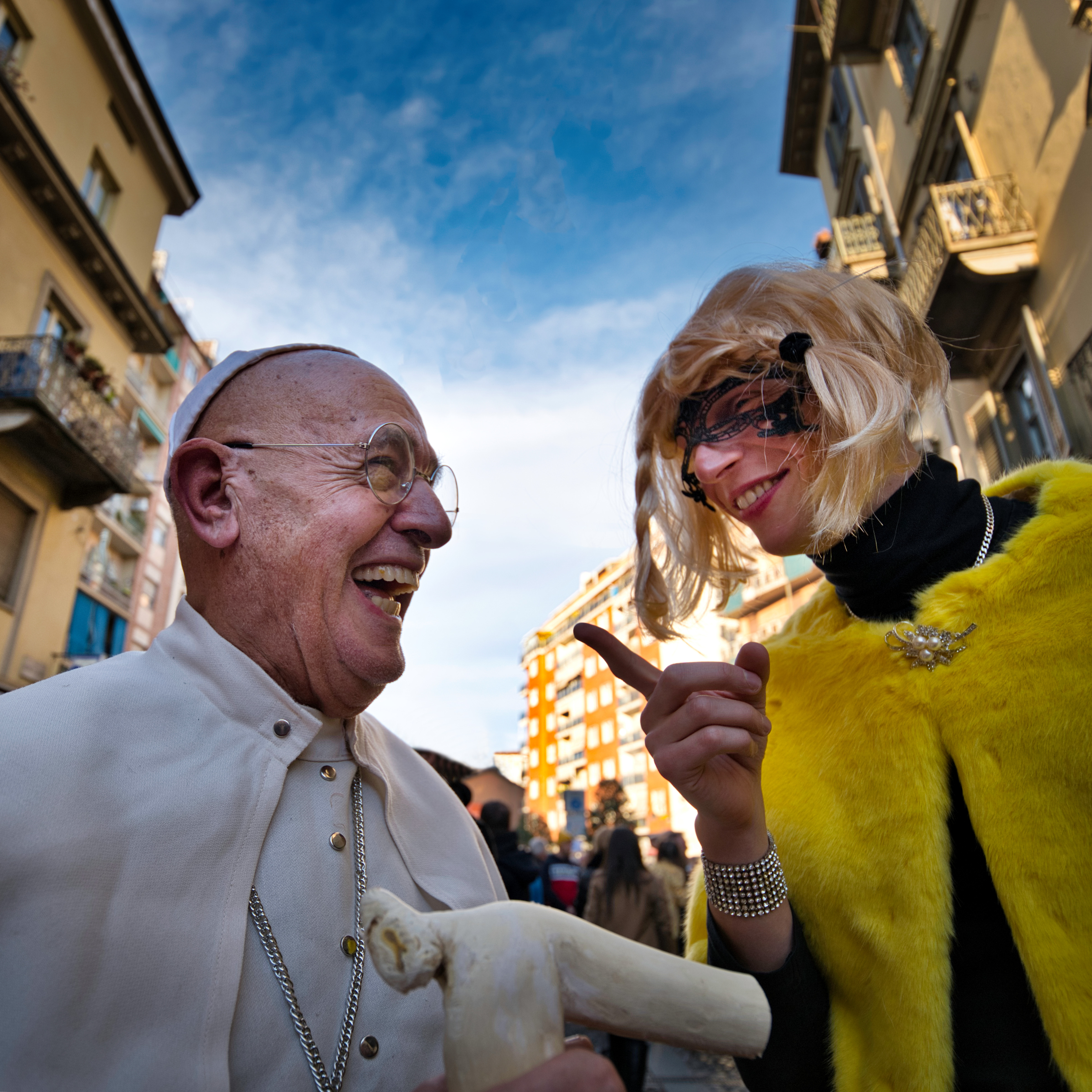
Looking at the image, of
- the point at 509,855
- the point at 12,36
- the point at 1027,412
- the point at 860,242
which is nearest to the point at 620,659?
the point at 509,855

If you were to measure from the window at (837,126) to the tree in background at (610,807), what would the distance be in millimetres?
37772

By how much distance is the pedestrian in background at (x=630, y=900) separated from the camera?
641 cm

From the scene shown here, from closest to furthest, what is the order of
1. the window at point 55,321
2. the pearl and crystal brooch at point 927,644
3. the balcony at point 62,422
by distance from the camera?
the pearl and crystal brooch at point 927,644 → the balcony at point 62,422 → the window at point 55,321

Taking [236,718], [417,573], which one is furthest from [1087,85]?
[236,718]

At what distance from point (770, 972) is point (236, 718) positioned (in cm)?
121

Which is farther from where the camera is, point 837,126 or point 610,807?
point 610,807

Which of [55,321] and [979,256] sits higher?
[55,321]

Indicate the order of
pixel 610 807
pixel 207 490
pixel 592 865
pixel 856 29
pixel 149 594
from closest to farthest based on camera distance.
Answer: pixel 207 490
pixel 592 865
pixel 856 29
pixel 149 594
pixel 610 807

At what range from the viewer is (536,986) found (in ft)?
2.64

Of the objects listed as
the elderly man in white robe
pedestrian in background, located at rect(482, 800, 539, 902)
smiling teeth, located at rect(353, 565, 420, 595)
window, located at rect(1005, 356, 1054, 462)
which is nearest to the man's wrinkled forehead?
the elderly man in white robe

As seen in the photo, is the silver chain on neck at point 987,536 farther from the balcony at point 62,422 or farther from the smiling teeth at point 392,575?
the balcony at point 62,422

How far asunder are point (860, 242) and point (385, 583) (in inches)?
582

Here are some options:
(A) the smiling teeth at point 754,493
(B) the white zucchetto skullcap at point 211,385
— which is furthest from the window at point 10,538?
(A) the smiling teeth at point 754,493

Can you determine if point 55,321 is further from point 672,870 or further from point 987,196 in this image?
point 987,196
